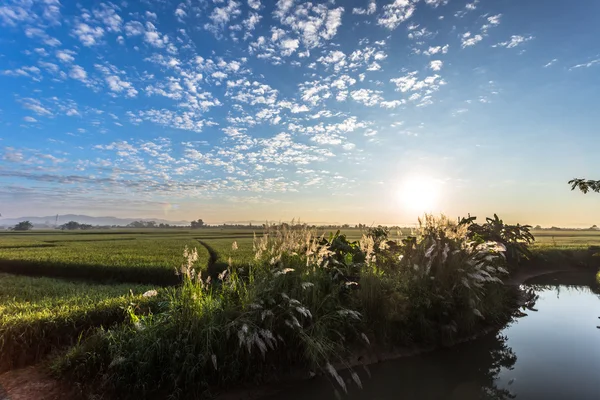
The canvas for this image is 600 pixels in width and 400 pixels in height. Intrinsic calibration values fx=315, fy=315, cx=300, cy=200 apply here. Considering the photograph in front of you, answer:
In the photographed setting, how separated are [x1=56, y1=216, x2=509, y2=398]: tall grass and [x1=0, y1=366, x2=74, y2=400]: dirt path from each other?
249 mm

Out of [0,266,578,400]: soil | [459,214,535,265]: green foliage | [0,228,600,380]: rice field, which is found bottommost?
[0,266,578,400]: soil

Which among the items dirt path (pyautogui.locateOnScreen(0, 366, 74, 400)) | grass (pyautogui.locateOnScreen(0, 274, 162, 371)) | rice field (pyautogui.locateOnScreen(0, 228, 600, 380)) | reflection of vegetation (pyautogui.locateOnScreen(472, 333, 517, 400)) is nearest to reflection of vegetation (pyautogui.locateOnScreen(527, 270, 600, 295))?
reflection of vegetation (pyautogui.locateOnScreen(472, 333, 517, 400))

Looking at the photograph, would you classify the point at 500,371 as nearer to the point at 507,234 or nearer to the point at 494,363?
the point at 494,363

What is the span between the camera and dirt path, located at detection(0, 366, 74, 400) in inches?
196

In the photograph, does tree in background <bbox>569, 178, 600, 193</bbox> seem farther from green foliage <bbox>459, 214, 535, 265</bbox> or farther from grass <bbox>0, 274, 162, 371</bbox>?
grass <bbox>0, 274, 162, 371</bbox>

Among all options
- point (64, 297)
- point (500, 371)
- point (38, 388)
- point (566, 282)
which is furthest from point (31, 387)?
point (566, 282)

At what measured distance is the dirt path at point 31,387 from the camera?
196 inches

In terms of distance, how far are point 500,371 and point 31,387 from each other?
8.89m

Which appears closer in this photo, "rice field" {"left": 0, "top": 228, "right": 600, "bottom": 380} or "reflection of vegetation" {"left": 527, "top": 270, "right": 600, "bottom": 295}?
"rice field" {"left": 0, "top": 228, "right": 600, "bottom": 380}

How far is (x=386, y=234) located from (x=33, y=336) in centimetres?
1042

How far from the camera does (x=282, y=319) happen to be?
20.4 ft

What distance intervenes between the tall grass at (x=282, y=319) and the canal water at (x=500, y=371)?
491mm

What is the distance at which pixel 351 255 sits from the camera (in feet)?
32.4

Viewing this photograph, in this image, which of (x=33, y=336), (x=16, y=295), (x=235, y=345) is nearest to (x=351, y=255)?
(x=235, y=345)
